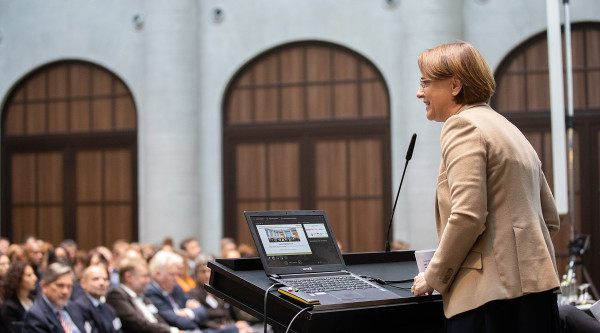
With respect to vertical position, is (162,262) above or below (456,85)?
below

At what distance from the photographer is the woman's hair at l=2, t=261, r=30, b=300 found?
6441 millimetres

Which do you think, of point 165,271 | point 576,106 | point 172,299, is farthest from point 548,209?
point 576,106

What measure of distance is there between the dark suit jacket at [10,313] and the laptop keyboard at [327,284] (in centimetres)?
424

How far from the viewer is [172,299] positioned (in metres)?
7.78

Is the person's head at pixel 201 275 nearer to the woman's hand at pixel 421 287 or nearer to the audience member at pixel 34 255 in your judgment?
the audience member at pixel 34 255

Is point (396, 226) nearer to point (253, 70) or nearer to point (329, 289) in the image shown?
point (253, 70)

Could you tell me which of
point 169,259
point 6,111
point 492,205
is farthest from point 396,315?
point 6,111

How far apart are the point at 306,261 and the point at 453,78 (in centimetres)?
88

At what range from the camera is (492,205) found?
7.94 feet

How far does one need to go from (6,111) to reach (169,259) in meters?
7.90

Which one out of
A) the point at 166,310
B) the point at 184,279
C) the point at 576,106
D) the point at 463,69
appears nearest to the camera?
the point at 463,69

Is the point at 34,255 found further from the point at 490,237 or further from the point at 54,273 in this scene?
the point at 490,237

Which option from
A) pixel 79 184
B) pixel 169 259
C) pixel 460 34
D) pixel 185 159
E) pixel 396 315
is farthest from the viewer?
pixel 79 184

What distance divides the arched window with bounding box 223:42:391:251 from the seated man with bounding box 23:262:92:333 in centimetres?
703
